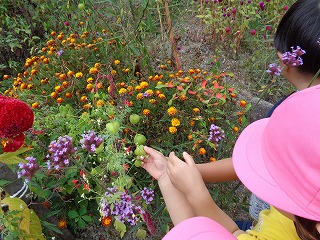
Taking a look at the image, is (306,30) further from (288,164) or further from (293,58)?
(288,164)

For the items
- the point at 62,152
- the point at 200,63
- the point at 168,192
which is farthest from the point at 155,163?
the point at 200,63

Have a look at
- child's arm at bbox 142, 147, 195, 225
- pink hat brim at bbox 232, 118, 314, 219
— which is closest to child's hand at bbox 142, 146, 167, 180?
child's arm at bbox 142, 147, 195, 225

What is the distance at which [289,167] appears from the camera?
774mm

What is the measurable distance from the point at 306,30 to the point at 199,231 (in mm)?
877

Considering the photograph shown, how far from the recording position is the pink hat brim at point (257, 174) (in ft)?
2.60

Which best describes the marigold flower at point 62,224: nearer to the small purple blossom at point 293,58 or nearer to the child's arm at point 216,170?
the child's arm at point 216,170

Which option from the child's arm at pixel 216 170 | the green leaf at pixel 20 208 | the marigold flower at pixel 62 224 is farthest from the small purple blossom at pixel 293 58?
the marigold flower at pixel 62 224

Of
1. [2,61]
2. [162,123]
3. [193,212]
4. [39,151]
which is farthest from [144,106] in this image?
[2,61]

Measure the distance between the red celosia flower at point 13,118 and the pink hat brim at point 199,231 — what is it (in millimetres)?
528

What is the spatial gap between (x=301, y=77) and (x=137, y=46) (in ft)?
3.32

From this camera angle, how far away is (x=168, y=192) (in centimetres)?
122

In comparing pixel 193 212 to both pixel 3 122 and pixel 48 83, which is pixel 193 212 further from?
pixel 48 83

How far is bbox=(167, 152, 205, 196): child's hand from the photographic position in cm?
111

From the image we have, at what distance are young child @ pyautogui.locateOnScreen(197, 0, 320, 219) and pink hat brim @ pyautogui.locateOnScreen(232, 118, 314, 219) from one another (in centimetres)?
33
